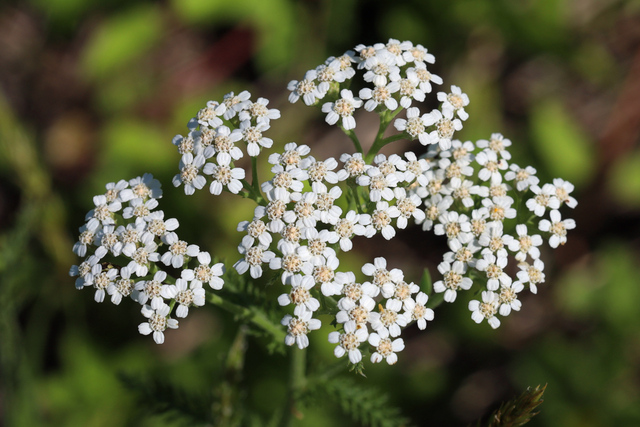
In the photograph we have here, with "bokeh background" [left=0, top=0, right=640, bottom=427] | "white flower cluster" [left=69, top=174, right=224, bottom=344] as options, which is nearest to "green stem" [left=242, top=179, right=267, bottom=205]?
"white flower cluster" [left=69, top=174, right=224, bottom=344]

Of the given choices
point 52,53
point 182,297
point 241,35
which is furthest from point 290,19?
point 182,297

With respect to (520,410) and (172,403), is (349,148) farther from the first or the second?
(520,410)

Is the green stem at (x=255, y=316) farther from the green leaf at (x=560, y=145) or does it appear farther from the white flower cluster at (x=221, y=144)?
the green leaf at (x=560, y=145)

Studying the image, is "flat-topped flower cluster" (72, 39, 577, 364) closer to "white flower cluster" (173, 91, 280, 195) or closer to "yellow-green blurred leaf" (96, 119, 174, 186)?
"white flower cluster" (173, 91, 280, 195)

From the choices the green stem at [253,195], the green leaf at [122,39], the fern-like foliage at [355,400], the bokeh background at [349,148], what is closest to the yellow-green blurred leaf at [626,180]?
the bokeh background at [349,148]

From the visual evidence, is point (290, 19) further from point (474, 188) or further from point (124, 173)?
point (474, 188)

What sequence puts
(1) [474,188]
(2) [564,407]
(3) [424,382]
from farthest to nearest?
1. (3) [424,382]
2. (2) [564,407]
3. (1) [474,188]

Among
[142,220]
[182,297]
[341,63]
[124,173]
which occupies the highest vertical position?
[341,63]
